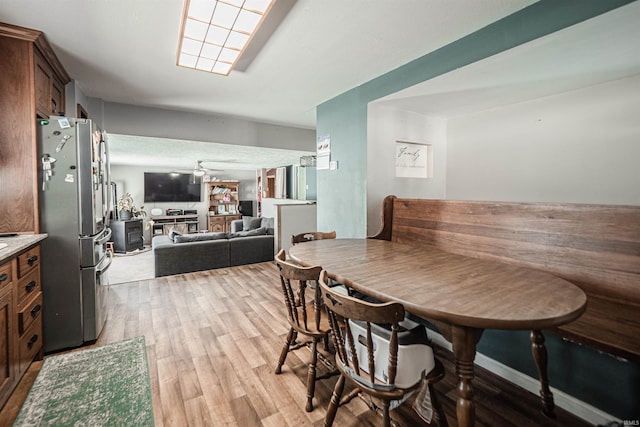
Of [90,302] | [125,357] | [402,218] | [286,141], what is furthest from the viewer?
[286,141]

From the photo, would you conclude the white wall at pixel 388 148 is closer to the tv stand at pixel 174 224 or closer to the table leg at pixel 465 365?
the table leg at pixel 465 365

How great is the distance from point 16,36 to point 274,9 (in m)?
1.81

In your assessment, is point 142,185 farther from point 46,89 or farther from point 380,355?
point 380,355

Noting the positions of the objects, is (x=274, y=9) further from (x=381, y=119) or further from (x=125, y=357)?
(x=125, y=357)

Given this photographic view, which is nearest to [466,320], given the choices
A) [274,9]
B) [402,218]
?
[402,218]

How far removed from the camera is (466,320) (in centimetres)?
102

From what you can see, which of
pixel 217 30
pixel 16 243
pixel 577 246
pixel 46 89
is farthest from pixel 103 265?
pixel 577 246

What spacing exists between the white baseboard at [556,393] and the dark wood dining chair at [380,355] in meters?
0.83

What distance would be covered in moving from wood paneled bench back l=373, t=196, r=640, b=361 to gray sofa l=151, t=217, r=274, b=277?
3479mm

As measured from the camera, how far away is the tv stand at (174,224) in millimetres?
8461

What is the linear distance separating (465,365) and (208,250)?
4.25 m

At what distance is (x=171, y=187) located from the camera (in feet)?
29.0

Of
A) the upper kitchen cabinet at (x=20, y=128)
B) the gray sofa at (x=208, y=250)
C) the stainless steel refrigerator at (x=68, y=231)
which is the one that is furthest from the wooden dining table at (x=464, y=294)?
Result: the gray sofa at (x=208, y=250)

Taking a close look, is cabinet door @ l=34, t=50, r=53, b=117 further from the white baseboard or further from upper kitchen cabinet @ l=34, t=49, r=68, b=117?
the white baseboard
